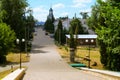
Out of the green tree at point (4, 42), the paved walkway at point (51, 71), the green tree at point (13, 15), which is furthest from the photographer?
the green tree at point (13, 15)

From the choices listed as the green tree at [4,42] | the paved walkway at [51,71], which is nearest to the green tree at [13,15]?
the paved walkway at [51,71]

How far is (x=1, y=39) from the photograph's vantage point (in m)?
53.6

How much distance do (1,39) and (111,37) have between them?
28703 mm

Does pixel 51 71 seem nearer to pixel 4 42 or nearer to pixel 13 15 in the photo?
pixel 4 42

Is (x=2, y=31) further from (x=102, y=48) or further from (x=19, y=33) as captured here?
(x=19, y=33)

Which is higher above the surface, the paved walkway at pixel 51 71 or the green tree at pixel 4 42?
the green tree at pixel 4 42

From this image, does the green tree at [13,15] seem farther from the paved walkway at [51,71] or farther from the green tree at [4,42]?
the green tree at [4,42]

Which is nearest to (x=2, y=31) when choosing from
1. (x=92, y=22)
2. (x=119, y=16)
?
(x=119, y=16)

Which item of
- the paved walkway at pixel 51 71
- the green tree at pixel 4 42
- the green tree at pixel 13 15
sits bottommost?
the paved walkway at pixel 51 71

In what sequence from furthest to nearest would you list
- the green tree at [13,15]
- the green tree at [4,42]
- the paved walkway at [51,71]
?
1. the green tree at [13,15]
2. the green tree at [4,42]
3. the paved walkway at [51,71]

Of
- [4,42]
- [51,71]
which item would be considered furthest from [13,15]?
[51,71]

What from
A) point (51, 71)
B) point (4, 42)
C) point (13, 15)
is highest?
point (13, 15)

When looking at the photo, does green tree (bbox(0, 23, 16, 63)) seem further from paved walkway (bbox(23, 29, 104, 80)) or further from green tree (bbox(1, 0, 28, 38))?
green tree (bbox(1, 0, 28, 38))

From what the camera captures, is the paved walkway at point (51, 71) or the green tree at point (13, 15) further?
the green tree at point (13, 15)
